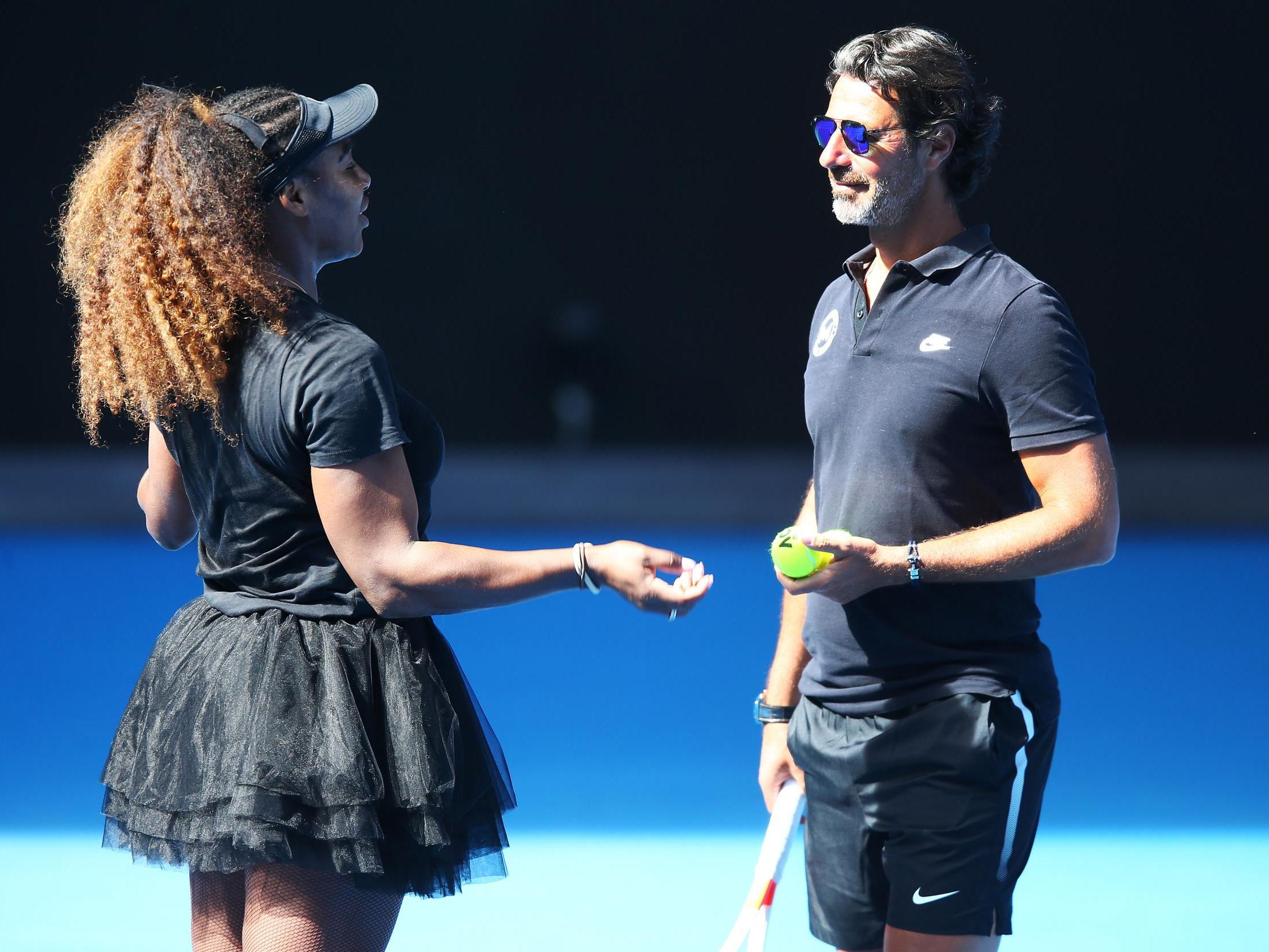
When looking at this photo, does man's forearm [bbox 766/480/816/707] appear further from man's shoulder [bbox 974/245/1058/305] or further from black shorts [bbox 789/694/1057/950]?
man's shoulder [bbox 974/245/1058/305]

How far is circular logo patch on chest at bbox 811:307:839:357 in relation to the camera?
1768 millimetres

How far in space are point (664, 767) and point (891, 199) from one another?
2521mm

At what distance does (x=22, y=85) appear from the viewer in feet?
28.9

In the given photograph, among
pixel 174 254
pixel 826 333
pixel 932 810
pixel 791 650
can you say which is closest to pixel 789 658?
pixel 791 650

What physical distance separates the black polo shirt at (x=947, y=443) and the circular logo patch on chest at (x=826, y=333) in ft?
0.25

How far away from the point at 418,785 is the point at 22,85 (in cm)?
876

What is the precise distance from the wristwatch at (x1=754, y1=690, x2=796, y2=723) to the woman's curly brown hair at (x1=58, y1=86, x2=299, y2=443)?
854 millimetres

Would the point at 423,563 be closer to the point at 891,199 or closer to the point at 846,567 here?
the point at 846,567

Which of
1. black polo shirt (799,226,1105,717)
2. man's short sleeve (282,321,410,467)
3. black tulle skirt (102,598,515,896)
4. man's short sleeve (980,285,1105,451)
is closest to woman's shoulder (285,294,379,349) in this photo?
man's short sleeve (282,321,410,467)

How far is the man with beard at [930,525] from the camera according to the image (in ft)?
4.96

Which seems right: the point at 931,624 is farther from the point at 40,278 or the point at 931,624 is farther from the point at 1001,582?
the point at 40,278

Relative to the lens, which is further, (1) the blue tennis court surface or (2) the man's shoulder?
(1) the blue tennis court surface

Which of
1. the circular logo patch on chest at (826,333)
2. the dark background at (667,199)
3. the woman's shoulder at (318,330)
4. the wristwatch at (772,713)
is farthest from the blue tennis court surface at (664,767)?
the dark background at (667,199)

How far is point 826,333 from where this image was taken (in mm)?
1792
